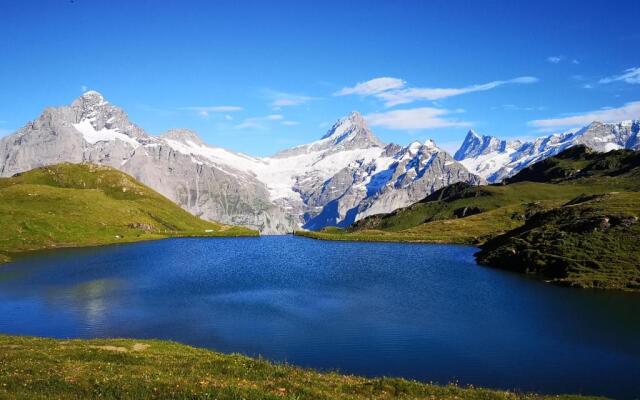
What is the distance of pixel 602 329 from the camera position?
65312 millimetres

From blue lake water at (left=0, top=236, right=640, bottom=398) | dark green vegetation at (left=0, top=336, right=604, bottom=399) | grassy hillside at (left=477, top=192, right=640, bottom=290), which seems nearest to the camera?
dark green vegetation at (left=0, top=336, right=604, bottom=399)

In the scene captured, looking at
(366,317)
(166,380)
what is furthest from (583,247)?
(166,380)

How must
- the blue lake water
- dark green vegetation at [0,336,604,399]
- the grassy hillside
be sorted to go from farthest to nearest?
the grassy hillside, the blue lake water, dark green vegetation at [0,336,604,399]

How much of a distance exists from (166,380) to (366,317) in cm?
4503

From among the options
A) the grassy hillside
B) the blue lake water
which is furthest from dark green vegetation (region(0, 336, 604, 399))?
the grassy hillside

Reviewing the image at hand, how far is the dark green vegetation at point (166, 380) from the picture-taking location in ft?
85.5

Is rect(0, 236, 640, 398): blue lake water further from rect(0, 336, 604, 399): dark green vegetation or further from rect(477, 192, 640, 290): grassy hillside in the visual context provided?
rect(0, 336, 604, 399): dark green vegetation

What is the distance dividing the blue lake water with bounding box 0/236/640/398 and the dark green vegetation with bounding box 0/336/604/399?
47.3ft

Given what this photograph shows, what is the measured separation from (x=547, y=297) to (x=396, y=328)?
37.6 metres

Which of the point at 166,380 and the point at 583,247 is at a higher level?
the point at 583,247

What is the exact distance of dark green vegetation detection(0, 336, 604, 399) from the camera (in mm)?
26062

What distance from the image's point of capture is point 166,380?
95.6 ft

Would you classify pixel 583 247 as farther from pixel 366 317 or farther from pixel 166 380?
pixel 166 380

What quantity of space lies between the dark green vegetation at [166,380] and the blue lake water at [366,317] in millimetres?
14419
